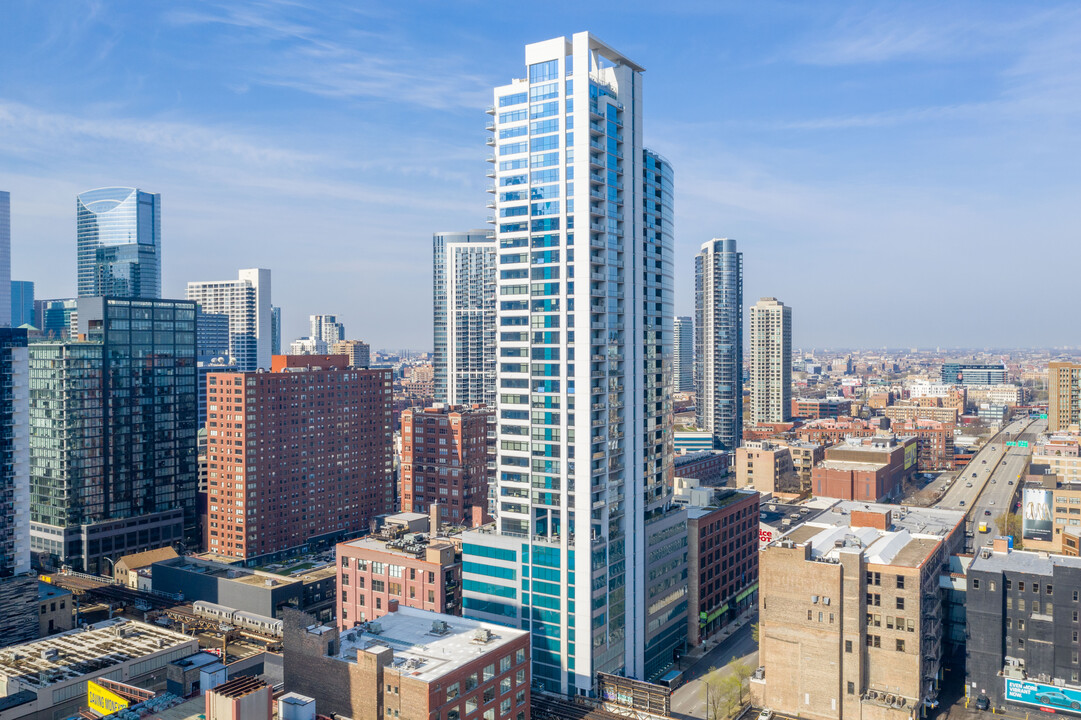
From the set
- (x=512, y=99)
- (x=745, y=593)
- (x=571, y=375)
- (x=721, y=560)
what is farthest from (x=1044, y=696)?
(x=512, y=99)

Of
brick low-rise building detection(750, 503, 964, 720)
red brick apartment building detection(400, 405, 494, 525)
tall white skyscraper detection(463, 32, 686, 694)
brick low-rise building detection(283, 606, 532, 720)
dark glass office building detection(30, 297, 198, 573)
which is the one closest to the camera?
A: brick low-rise building detection(283, 606, 532, 720)

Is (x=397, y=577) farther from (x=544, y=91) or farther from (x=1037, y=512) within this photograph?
(x=1037, y=512)

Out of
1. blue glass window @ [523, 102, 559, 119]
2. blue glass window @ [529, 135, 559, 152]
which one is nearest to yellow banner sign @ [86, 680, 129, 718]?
blue glass window @ [529, 135, 559, 152]

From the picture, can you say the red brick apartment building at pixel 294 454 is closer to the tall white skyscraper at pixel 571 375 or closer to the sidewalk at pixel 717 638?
the tall white skyscraper at pixel 571 375

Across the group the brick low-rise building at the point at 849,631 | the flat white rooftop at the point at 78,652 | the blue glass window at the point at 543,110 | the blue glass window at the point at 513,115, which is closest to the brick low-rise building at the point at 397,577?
the flat white rooftop at the point at 78,652

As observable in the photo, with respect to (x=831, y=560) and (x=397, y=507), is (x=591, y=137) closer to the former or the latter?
(x=831, y=560)

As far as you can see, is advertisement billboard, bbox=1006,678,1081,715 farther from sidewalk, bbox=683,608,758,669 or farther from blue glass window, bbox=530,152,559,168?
blue glass window, bbox=530,152,559,168
